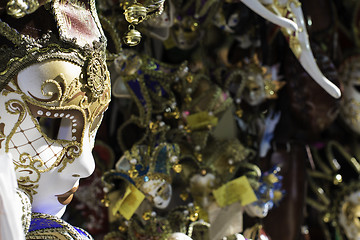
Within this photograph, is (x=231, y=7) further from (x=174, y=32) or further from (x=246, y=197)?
(x=246, y=197)

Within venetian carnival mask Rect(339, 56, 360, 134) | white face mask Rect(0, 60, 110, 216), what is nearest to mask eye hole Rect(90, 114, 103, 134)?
white face mask Rect(0, 60, 110, 216)

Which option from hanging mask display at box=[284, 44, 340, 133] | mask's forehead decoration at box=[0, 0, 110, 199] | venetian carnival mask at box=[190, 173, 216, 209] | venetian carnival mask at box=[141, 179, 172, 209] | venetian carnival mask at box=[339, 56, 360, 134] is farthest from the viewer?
venetian carnival mask at box=[339, 56, 360, 134]

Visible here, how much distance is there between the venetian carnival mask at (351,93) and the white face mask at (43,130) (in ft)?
3.11

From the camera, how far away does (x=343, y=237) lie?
1.54 m

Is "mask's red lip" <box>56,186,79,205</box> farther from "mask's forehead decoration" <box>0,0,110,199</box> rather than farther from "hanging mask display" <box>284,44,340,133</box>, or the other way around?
"hanging mask display" <box>284,44,340,133</box>

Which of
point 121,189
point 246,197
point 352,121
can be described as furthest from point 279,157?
point 121,189

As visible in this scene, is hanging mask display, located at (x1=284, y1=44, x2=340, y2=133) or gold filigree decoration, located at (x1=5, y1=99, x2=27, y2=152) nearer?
gold filigree decoration, located at (x1=5, y1=99, x2=27, y2=152)

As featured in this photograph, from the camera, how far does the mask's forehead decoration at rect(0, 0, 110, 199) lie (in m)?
0.72

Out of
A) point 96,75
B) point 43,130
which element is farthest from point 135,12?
point 43,130

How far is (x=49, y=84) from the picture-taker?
72cm

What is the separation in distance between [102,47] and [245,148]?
0.57m

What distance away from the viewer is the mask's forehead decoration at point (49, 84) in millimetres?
717

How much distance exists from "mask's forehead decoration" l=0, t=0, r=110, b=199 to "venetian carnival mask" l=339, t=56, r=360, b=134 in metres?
0.95

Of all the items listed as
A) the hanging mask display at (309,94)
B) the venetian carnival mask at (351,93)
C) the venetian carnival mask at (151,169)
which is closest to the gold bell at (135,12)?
the venetian carnival mask at (151,169)
